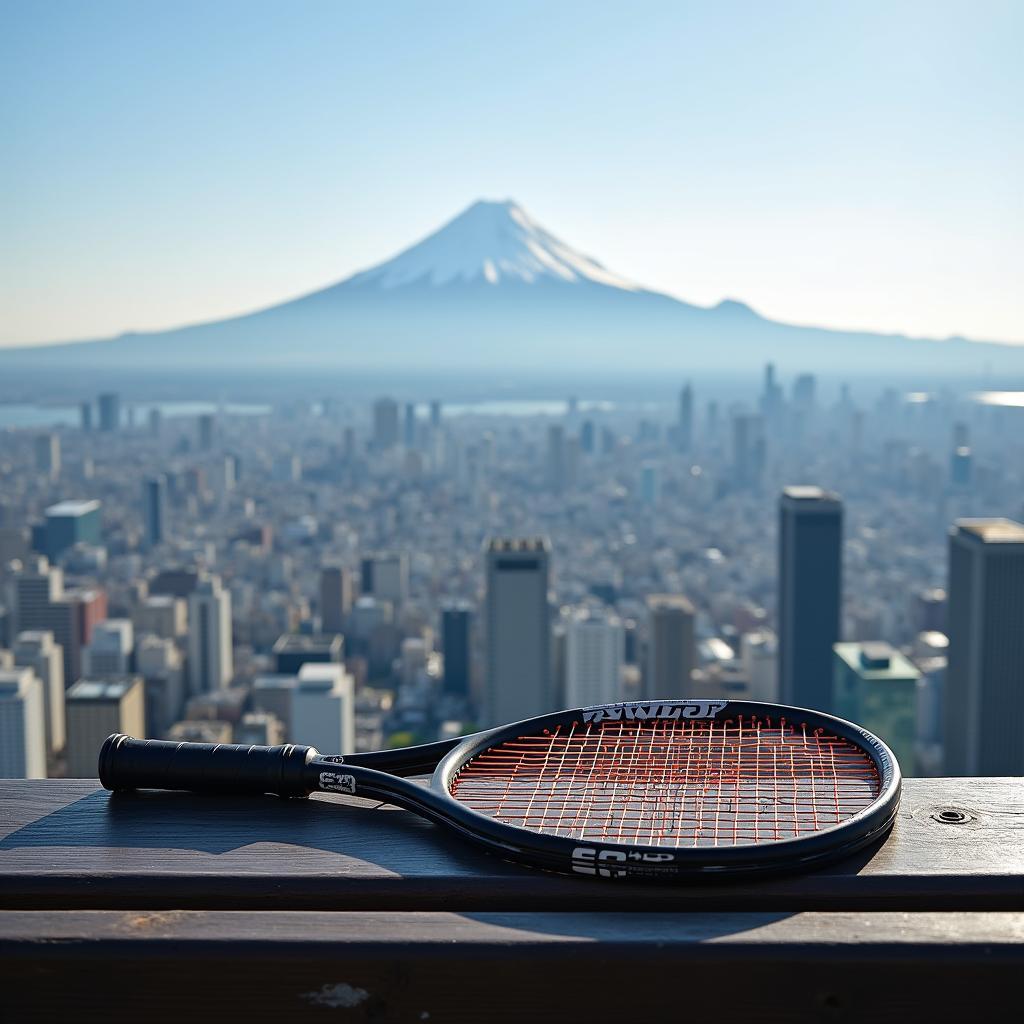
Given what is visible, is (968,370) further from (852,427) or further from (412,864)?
(412,864)

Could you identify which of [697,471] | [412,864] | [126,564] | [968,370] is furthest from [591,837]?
[968,370]

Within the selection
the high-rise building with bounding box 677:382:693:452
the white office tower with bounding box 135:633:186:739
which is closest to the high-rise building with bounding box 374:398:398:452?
the high-rise building with bounding box 677:382:693:452

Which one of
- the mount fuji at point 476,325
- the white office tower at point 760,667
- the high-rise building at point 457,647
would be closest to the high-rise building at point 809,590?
the white office tower at point 760,667

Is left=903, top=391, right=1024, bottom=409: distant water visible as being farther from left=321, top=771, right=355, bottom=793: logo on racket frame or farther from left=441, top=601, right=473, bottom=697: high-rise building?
left=321, top=771, right=355, bottom=793: logo on racket frame

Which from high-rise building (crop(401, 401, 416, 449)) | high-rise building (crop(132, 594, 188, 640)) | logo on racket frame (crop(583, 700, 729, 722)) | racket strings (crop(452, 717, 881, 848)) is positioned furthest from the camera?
high-rise building (crop(401, 401, 416, 449))

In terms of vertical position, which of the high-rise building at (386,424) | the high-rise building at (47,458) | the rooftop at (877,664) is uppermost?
the high-rise building at (386,424)

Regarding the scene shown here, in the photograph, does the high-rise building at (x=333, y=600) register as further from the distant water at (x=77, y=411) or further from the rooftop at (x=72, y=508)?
the distant water at (x=77, y=411)
